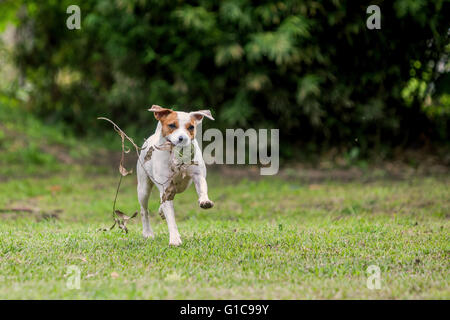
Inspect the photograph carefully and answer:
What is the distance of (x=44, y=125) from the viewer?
15.0 metres

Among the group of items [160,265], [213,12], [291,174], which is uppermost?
[213,12]

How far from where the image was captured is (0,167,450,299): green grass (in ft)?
13.6

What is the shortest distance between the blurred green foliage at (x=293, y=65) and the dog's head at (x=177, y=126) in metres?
5.95

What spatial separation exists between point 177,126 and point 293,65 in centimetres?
717

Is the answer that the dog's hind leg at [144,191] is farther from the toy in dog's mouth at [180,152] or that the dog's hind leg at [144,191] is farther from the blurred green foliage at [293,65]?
the blurred green foliage at [293,65]

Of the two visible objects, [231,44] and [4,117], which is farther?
[4,117]

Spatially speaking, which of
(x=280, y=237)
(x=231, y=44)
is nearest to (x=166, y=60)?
(x=231, y=44)

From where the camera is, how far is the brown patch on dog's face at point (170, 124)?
195 inches

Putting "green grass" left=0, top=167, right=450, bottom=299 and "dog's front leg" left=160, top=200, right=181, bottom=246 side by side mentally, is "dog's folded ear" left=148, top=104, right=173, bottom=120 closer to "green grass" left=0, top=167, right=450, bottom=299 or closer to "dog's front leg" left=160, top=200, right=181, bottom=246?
"dog's front leg" left=160, top=200, right=181, bottom=246

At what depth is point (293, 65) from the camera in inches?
460
